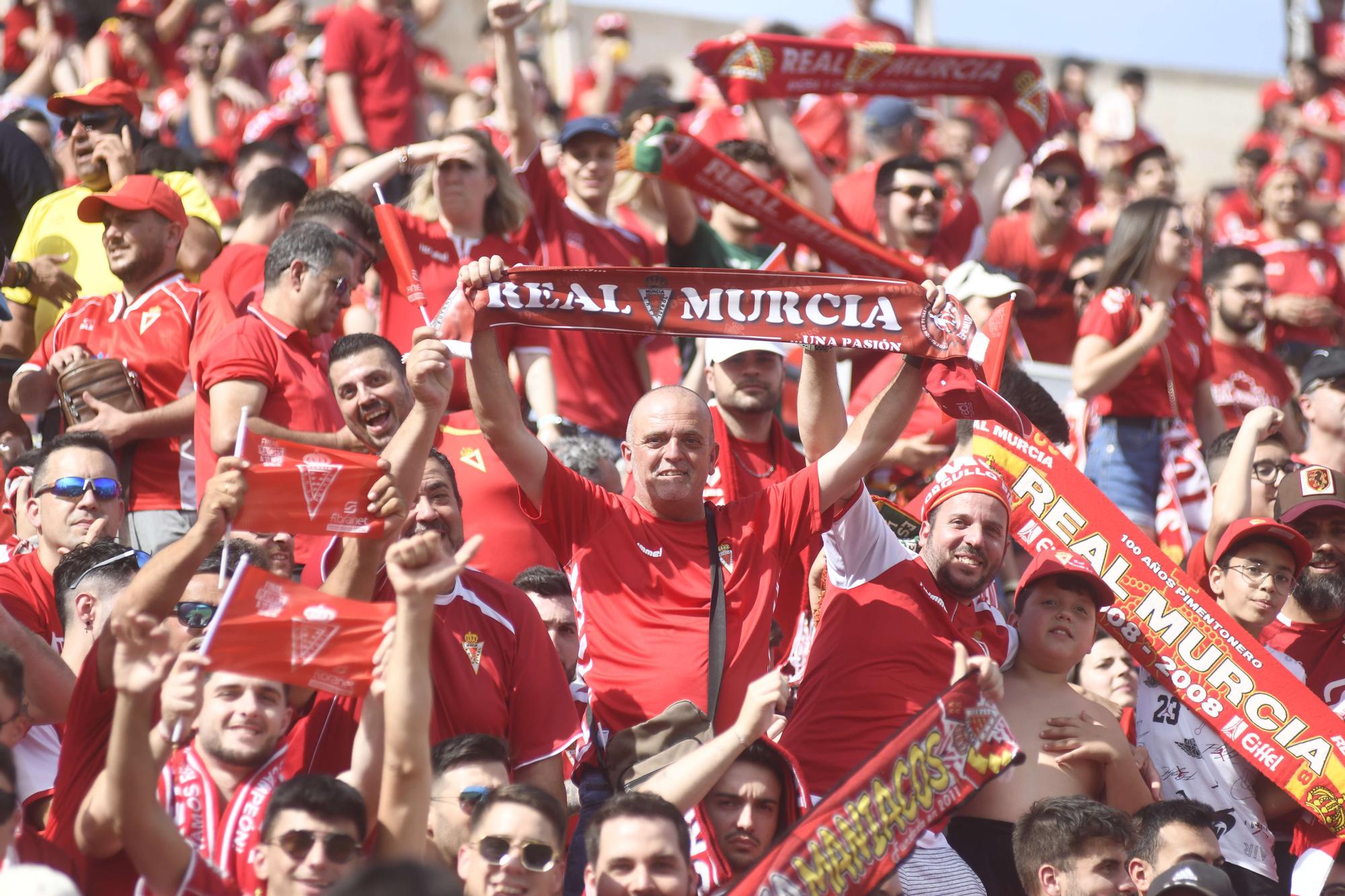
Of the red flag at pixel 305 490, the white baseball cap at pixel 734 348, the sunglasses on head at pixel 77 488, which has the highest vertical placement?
the white baseball cap at pixel 734 348

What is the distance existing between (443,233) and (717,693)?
11.1ft

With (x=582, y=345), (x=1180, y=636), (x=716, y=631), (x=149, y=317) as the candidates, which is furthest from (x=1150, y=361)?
(x=149, y=317)

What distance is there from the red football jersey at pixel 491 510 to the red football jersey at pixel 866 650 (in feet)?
4.46

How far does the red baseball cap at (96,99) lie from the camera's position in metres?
8.48

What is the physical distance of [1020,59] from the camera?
33.8 feet

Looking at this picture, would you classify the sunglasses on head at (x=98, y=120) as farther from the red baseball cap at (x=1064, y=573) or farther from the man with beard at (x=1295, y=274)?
the man with beard at (x=1295, y=274)

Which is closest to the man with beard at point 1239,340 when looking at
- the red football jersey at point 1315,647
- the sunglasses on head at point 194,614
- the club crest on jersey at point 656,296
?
the red football jersey at point 1315,647

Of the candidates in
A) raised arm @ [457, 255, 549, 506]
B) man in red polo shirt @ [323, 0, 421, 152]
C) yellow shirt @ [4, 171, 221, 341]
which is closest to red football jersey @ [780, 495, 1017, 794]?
raised arm @ [457, 255, 549, 506]

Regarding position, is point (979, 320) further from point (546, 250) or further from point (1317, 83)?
point (1317, 83)

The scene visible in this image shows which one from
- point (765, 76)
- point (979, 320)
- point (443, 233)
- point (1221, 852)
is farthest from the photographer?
point (765, 76)

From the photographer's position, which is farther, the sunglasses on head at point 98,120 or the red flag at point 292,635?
the sunglasses on head at point 98,120

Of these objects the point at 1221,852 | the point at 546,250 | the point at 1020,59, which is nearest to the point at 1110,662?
the point at 1221,852

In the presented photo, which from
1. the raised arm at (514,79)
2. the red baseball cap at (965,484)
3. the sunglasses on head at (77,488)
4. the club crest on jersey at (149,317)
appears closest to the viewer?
the sunglasses on head at (77,488)

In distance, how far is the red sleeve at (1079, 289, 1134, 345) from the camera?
29.0 ft
